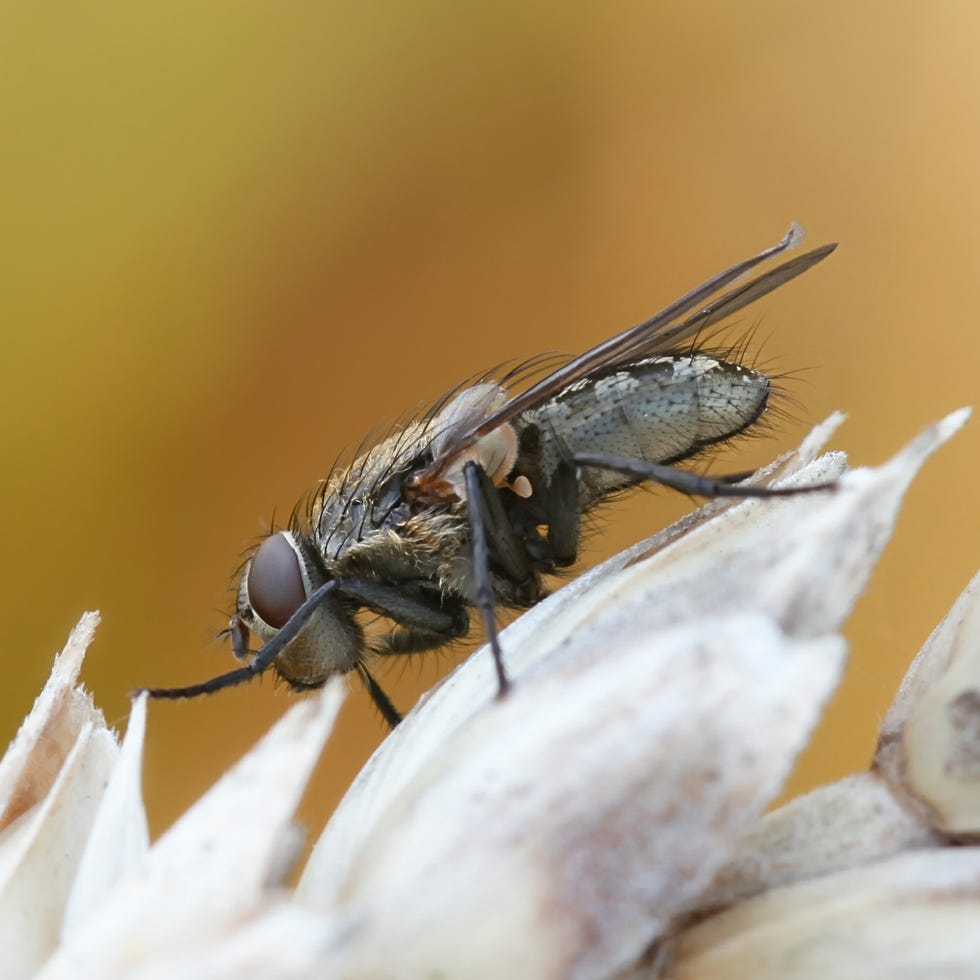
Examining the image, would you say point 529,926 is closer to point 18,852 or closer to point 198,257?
point 18,852

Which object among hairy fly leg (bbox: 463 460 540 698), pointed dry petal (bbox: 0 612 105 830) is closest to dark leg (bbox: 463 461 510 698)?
hairy fly leg (bbox: 463 460 540 698)

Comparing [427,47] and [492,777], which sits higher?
[427,47]

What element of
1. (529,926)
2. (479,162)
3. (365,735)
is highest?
(479,162)

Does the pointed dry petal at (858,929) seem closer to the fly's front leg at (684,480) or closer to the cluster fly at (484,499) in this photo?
the fly's front leg at (684,480)

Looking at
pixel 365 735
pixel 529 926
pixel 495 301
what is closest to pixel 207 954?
pixel 529 926

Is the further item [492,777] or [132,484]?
[132,484]

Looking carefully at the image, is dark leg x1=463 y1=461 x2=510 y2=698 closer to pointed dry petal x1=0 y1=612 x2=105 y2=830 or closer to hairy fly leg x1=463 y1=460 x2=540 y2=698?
hairy fly leg x1=463 y1=460 x2=540 y2=698

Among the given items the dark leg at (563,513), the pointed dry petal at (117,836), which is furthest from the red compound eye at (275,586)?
the pointed dry petal at (117,836)
